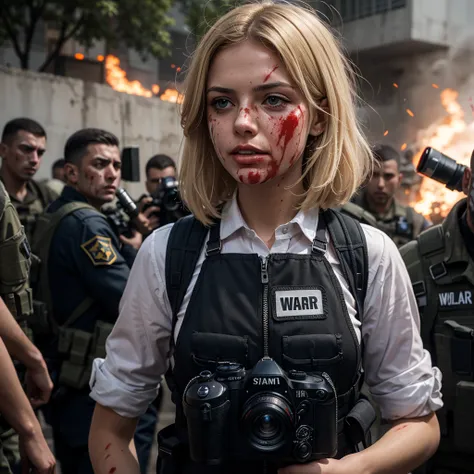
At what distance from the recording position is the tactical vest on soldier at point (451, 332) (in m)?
2.96

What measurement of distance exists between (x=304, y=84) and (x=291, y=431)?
2.49ft

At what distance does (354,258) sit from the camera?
1.77 meters

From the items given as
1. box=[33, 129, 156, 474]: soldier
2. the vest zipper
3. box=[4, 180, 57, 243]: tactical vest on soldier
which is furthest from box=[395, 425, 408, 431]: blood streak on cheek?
box=[4, 180, 57, 243]: tactical vest on soldier

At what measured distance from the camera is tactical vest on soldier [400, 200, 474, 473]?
2.96m

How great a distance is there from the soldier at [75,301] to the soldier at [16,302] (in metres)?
0.62

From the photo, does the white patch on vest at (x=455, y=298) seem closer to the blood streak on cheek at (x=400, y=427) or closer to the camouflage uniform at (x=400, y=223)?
the blood streak on cheek at (x=400, y=427)

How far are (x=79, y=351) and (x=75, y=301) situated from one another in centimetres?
28

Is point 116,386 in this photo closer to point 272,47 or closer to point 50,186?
point 272,47

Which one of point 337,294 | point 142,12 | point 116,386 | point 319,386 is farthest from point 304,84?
point 142,12

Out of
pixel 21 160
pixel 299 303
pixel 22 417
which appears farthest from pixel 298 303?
pixel 21 160

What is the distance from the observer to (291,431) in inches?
62.0

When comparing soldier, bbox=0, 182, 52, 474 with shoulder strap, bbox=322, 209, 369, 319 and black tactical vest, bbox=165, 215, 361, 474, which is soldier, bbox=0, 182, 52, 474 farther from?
shoulder strap, bbox=322, 209, 369, 319

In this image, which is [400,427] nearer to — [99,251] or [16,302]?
[16,302]

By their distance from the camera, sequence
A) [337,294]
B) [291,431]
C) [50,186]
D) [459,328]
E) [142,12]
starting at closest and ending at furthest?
[291,431], [337,294], [459,328], [50,186], [142,12]
